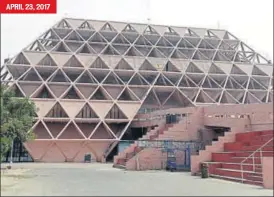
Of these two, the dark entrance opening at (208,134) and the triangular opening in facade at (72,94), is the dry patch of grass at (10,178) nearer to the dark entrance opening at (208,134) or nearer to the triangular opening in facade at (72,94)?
the dark entrance opening at (208,134)

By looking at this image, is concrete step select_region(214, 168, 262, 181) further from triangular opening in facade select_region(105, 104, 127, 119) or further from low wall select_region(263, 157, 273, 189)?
triangular opening in facade select_region(105, 104, 127, 119)

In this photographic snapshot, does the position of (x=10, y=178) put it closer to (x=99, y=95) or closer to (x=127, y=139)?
(x=127, y=139)

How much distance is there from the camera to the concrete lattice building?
47.6m

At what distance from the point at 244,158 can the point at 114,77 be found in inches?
1306

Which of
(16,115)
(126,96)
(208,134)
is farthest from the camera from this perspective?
(126,96)

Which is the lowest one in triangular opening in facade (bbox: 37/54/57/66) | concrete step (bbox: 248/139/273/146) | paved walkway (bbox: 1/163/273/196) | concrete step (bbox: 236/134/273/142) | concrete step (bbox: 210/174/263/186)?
concrete step (bbox: 210/174/263/186)

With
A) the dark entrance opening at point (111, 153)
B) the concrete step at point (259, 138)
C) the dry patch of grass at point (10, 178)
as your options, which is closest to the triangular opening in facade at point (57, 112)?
the dark entrance opening at point (111, 153)

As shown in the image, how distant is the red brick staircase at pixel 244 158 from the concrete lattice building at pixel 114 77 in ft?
77.4

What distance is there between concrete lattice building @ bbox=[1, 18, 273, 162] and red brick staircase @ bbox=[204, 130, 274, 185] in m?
23.6

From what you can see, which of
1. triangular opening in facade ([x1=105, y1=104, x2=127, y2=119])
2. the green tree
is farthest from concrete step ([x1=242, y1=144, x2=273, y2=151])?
triangular opening in facade ([x1=105, y1=104, x2=127, y2=119])

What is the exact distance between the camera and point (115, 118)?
49719 mm

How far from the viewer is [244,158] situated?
2288 centimetres

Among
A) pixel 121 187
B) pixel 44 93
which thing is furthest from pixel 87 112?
pixel 121 187

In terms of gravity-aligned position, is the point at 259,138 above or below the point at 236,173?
above
